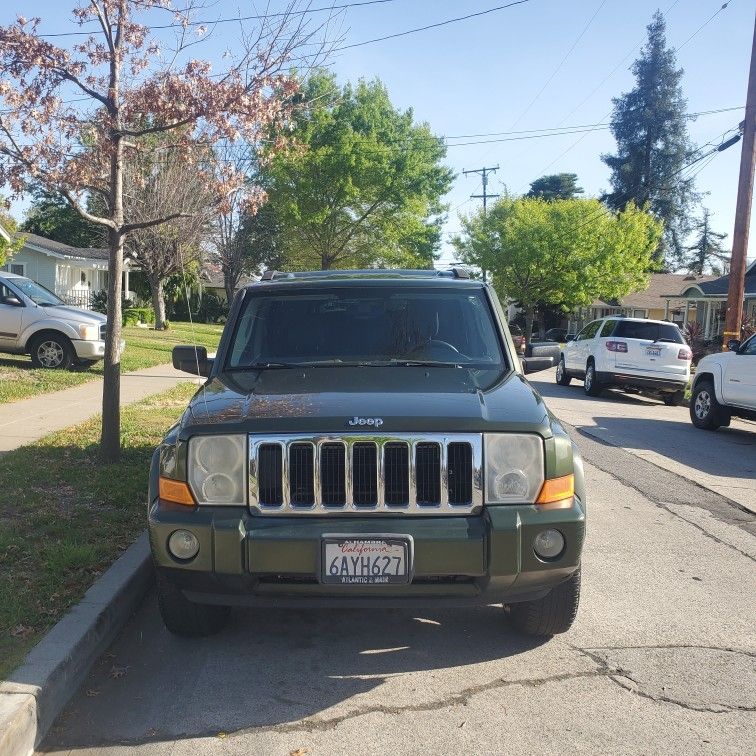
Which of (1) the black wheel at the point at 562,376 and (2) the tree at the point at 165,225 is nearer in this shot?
(1) the black wheel at the point at 562,376

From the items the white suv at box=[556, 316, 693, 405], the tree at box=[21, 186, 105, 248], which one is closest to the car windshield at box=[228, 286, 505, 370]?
the white suv at box=[556, 316, 693, 405]

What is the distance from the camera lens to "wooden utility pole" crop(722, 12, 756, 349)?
17.9 meters

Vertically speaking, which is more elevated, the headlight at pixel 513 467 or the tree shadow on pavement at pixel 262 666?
the headlight at pixel 513 467

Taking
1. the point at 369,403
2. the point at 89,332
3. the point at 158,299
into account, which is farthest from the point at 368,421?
the point at 158,299

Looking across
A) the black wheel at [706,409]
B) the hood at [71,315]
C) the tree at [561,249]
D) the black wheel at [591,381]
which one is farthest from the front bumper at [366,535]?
the tree at [561,249]

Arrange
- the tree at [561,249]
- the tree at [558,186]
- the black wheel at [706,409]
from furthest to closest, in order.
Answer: the tree at [558,186], the tree at [561,249], the black wheel at [706,409]

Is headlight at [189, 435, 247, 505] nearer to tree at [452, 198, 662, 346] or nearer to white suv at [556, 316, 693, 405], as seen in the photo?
white suv at [556, 316, 693, 405]

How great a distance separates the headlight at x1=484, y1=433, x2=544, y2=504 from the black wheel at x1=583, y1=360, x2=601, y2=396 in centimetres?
1442

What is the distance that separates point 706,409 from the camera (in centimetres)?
1295

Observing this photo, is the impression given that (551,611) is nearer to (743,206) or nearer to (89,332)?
(89,332)

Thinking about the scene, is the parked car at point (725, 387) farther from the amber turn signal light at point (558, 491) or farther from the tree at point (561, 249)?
the tree at point (561, 249)

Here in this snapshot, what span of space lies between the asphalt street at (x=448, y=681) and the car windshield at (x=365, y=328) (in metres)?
1.48

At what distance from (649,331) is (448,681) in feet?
48.2

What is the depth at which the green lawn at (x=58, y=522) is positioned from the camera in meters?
4.18
